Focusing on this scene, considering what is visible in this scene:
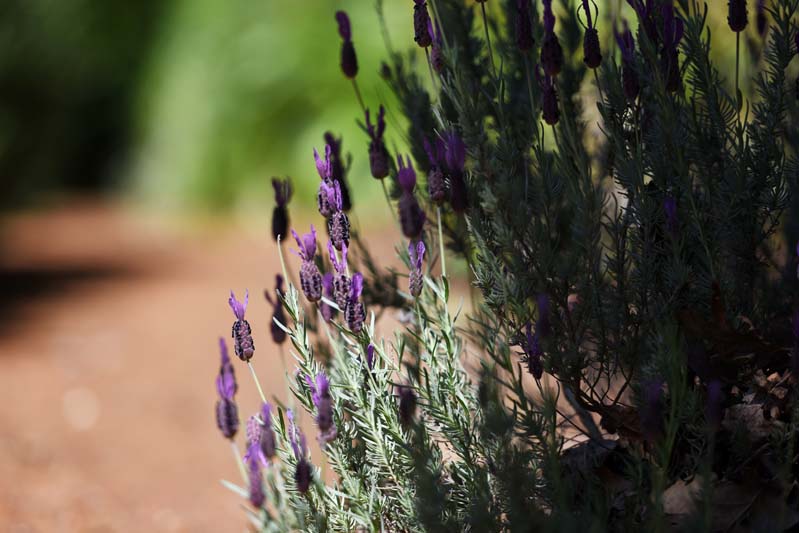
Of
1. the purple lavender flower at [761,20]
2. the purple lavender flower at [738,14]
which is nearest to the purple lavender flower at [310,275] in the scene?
the purple lavender flower at [738,14]

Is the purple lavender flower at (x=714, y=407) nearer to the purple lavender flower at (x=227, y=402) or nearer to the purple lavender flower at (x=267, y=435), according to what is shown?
the purple lavender flower at (x=267, y=435)

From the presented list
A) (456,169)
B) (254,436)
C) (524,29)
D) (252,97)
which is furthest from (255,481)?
(252,97)

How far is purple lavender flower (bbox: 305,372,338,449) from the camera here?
1.43 meters

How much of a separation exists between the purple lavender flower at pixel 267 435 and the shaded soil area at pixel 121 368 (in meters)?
1.69

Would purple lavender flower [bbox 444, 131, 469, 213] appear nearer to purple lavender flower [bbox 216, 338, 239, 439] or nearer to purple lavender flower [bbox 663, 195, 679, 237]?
purple lavender flower [bbox 663, 195, 679, 237]

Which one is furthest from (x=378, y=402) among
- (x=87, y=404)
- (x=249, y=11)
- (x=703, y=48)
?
(x=249, y=11)

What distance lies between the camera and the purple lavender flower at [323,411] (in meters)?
1.43

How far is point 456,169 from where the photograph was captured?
5.12 feet

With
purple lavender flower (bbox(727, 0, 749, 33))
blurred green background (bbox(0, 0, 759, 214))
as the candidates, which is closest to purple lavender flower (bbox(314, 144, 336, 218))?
purple lavender flower (bbox(727, 0, 749, 33))

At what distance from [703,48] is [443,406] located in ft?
2.41

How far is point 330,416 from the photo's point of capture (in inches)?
56.9

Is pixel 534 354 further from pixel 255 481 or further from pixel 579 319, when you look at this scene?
pixel 255 481

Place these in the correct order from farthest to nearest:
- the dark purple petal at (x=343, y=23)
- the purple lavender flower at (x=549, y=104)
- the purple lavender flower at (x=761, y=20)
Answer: the purple lavender flower at (x=761, y=20)
the dark purple petal at (x=343, y=23)
the purple lavender flower at (x=549, y=104)

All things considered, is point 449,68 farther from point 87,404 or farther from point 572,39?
point 87,404
